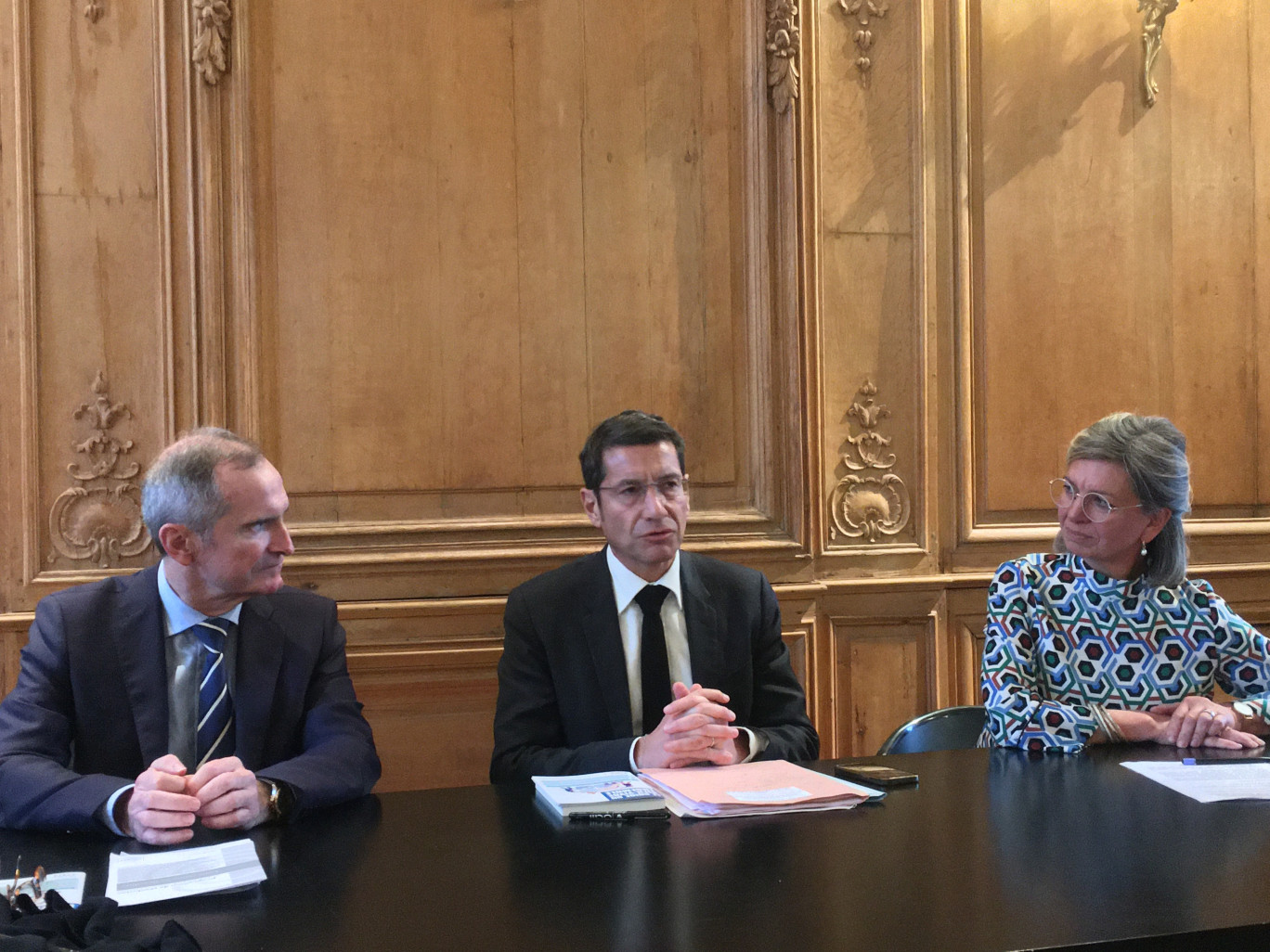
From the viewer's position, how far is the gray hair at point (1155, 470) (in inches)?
106

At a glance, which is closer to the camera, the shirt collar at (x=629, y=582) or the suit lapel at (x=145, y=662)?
the suit lapel at (x=145, y=662)

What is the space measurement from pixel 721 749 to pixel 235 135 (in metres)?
2.29

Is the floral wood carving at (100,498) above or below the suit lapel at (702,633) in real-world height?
above

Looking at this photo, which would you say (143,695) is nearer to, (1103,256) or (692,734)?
(692,734)

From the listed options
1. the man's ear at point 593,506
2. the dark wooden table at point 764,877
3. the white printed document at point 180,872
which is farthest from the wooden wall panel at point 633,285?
the white printed document at point 180,872

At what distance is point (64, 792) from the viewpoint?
6.40ft

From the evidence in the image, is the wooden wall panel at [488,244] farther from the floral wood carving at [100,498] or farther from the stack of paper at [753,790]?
the stack of paper at [753,790]

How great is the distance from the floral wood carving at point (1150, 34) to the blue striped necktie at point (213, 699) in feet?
11.7

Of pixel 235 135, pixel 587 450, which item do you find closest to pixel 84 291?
pixel 235 135

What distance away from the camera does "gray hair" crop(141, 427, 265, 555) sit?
7.80 feet

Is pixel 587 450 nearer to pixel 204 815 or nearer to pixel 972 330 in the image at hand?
pixel 204 815

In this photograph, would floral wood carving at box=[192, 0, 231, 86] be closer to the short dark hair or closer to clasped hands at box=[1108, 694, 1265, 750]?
the short dark hair

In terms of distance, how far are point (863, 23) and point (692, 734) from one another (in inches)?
104

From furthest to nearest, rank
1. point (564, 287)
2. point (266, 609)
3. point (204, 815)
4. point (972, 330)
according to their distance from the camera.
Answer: point (972, 330) < point (564, 287) < point (266, 609) < point (204, 815)
